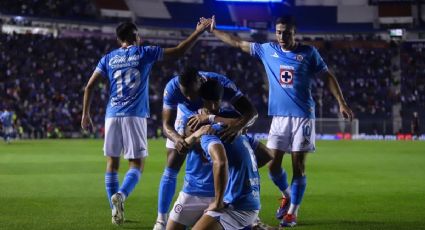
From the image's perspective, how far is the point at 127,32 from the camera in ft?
30.7

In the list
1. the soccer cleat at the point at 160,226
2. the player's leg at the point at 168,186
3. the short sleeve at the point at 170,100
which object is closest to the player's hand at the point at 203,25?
the short sleeve at the point at 170,100

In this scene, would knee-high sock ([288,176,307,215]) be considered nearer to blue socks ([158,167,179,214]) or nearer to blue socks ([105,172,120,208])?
blue socks ([158,167,179,214])

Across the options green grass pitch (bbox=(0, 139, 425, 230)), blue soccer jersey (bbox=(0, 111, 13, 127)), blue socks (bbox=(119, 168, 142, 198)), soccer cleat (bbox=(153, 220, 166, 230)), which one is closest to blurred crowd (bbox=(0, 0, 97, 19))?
blue soccer jersey (bbox=(0, 111, 13, 127))

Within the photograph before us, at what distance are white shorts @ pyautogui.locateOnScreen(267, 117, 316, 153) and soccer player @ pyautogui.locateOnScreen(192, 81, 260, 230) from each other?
3587mm

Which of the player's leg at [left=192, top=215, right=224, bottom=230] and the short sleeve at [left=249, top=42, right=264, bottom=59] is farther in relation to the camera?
the short sleeve at [left=249, top=42, right=264, bottom=59]

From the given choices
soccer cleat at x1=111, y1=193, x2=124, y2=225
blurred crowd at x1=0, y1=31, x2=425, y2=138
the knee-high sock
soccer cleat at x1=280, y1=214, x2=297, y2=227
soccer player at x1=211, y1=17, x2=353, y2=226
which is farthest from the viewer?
blurred crowd at x1=0, y1=31, x2=425, y2=138

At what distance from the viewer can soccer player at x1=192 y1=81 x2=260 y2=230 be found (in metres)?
5.53

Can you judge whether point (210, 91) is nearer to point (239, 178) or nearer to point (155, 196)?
point (239, 178)

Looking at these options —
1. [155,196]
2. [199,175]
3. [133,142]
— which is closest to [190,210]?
[199,175]

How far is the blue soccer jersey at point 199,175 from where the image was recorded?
6203 mm

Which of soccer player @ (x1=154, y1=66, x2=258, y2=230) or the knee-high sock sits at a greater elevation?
soccer player @ (x1=154, y1=66, x2=258, y2=230)

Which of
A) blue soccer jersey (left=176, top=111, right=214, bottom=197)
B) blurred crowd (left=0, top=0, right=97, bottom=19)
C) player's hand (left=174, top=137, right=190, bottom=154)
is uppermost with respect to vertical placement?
blurred crowd (left=0, top=0, right=97, bottom=19)

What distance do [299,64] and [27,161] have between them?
14547 millimetres

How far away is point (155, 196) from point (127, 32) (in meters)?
4.09
